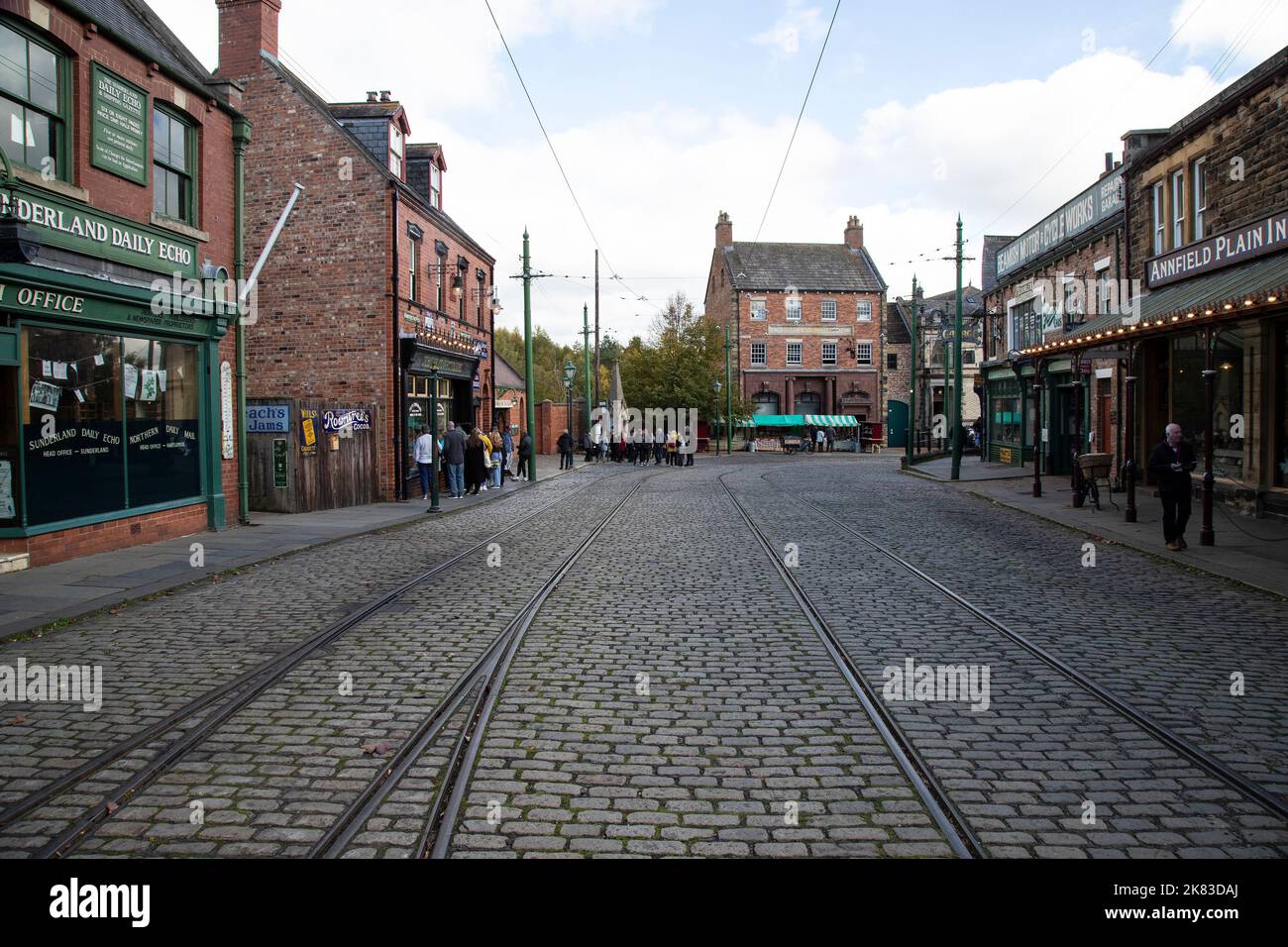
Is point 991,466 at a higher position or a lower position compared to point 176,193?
lower

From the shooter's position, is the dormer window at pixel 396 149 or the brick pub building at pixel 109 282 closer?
the brick pub building at pixel 109 282

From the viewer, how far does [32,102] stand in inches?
437

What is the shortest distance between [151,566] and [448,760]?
26.6 feet

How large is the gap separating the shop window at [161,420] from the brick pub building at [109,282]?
30mm

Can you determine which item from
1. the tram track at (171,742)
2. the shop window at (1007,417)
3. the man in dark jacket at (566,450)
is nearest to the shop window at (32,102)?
the tram track at (171,742)

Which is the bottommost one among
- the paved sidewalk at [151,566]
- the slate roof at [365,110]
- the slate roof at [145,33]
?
the paved sidewalk at [151,566]

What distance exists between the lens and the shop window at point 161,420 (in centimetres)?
1308

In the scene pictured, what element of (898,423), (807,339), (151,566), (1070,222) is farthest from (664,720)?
(807,339)

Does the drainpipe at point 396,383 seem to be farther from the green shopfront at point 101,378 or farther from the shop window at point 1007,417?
the shop window at point 1007,417

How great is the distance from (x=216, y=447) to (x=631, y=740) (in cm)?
1252

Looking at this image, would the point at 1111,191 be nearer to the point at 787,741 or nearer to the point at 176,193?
the point at 176,193

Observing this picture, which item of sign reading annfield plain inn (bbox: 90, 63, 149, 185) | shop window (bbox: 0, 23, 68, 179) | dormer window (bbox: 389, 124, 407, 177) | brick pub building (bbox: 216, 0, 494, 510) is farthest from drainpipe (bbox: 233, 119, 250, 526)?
dormer window (bbox: 389, 124, 407, 177)

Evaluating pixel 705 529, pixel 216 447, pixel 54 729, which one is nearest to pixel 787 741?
pixel 54 729
